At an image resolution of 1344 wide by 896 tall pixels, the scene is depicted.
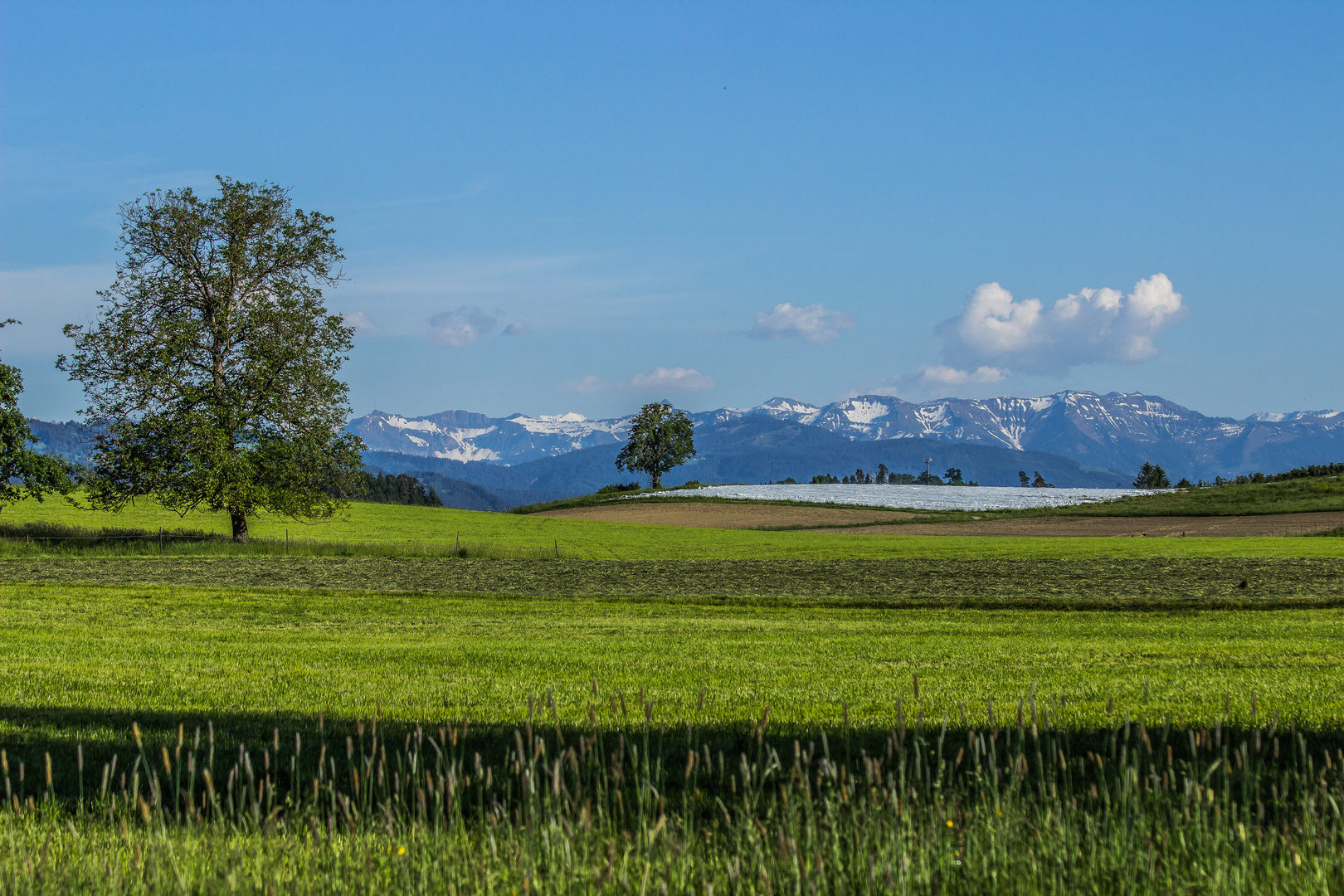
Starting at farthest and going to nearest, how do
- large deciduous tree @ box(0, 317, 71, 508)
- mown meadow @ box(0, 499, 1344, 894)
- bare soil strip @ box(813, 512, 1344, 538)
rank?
bare soil strip @ box(813, 512, 1344, 538), large deciduous tree @ box(0, 317, 71, 508), mown meadow @ box(0, 499, 1344, 894)

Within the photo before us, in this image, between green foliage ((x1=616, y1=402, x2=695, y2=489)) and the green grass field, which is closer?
the green grass field

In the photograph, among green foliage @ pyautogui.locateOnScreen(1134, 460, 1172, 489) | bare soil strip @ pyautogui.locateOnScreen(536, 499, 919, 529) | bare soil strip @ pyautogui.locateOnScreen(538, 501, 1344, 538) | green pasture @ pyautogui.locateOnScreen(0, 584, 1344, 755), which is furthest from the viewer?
green foliage @ pyautogui.locateOnScreen(1134, 460, 1172, 489)

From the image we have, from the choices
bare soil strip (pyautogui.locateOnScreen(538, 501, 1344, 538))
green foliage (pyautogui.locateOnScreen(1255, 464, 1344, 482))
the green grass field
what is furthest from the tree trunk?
green foliage (pyautogui.locateOnScreen(1255, 464, 1344, 482))

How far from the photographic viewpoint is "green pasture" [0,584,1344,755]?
33.4 ft

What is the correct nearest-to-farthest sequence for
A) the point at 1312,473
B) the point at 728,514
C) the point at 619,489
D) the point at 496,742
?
the point at 496,742, the point at 728,514, the point at 1312,473, the point at 619,489

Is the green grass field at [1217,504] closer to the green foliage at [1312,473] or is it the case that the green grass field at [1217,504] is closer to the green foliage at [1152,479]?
the green foliage at [1312,473]

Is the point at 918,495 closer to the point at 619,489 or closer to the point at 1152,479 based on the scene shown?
the point at 619,489

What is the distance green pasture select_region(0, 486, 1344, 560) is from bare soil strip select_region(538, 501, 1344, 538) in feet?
29.0

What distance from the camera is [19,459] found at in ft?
152

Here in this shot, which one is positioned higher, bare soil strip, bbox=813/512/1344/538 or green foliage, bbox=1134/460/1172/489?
green foliage, bbox=1134/460/1172/489

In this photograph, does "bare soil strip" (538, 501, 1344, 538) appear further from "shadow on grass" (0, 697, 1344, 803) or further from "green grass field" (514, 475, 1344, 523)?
"shadow on grass" (0, 697, 1344, 803)

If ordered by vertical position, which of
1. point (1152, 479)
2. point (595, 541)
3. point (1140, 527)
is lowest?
point (1140, 527)

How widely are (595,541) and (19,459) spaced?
30.4m

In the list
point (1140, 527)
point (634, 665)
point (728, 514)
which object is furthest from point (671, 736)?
point (728, 514)
